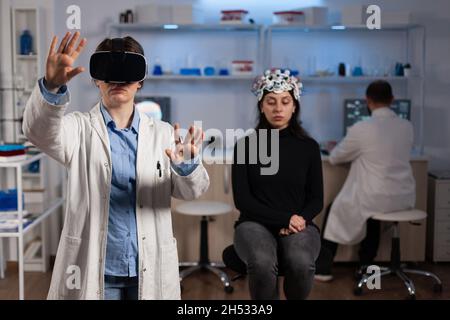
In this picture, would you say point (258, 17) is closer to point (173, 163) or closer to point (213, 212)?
point (213, 212)

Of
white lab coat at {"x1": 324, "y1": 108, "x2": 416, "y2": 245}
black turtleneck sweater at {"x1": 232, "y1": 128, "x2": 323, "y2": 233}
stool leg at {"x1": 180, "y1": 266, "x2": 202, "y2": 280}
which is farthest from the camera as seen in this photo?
stool leg at {"x1": 180, "y1": 266, "x2": 202, "y2": 280}

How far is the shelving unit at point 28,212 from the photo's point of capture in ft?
9.74

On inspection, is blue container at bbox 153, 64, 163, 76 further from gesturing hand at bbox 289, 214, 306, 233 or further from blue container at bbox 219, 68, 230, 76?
gesturing hand at bbox 289, 214, 306, 233

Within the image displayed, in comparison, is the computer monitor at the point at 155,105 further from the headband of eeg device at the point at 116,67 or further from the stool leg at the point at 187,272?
the headband of eeg device at the point at 116,67

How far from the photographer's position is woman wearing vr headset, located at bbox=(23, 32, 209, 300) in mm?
1605

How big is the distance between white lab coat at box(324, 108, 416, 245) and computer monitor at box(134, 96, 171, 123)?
1190 millimetres

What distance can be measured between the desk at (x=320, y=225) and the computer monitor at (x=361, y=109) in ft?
1.11

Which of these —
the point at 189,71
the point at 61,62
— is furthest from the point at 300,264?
the point at 189,71

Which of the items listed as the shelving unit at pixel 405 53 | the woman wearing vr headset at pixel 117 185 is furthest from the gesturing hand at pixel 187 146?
the shelving unit at pixel 405 53

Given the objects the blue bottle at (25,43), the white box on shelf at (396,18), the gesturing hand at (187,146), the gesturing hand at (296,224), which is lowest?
the gesturing hand at (296,224)

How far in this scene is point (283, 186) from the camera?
2.31 meters

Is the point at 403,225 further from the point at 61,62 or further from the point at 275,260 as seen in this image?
the point at 61,62

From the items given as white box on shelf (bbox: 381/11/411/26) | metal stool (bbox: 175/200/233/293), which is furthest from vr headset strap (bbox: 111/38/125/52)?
white box on shelf (bbox: 381/11/411/26)

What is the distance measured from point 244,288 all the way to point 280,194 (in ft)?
4.59
